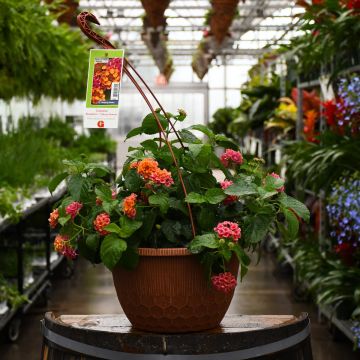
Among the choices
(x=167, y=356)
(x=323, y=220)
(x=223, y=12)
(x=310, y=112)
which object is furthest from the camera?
(x=223, y=12)

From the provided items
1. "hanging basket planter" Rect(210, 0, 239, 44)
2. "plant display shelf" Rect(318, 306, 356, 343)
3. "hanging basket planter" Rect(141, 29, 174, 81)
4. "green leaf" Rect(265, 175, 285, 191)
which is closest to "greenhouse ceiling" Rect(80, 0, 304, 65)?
"hanging basket planter" Rect(141, 29, 174, 81)

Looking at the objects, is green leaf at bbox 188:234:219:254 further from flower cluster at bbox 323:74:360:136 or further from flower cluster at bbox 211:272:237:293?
flower cluster at bbox 323:74:360:136

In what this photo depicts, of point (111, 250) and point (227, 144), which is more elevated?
point (227, 144)

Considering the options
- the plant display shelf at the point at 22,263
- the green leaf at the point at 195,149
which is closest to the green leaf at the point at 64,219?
the green leaf at the point at 195,149

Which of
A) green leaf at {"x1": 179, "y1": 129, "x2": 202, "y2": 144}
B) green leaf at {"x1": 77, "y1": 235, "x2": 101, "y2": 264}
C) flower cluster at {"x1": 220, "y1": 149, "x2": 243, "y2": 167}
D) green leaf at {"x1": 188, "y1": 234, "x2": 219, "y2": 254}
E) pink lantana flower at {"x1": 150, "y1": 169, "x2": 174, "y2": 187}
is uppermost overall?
green leaf at {"x1": 179, "y1": 129, "x2": 202, "y2": 144}

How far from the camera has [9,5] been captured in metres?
3.19

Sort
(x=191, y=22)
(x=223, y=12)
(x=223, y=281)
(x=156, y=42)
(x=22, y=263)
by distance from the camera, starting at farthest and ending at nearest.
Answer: (x=191, y=22) < (x=156, y=42) < (x=223, y=12) < (x=22, y=263) < (x=223, y=281)

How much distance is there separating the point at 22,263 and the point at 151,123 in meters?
2.97

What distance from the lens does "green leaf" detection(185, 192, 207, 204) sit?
166cm

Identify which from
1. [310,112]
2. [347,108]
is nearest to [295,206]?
[347,108]

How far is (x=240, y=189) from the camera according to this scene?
1691 millimetres

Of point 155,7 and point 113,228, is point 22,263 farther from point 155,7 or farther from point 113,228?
point 113,228

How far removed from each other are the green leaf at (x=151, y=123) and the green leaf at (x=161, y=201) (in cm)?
21

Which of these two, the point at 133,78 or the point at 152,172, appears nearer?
the point at 152,172
